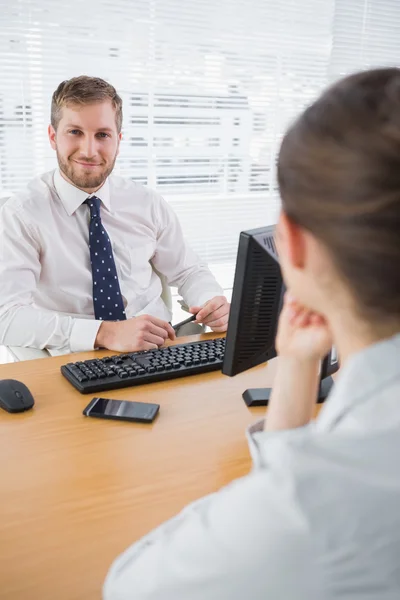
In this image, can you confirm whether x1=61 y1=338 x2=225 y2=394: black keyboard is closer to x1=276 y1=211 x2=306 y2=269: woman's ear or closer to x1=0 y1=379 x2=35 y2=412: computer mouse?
x1=0 y1=379 x2=35 y2=412: computer mouse

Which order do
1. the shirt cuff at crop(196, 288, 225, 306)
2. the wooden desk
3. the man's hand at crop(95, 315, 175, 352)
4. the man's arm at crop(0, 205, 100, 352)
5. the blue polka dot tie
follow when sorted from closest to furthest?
the wooden desk, the man's hand at crop(95, 315, 175, 352), the man's arm at crop(0, 205, 100, 352), the blue polka dot tie, the shirt cuff at crop(196, 288, 225, 306)

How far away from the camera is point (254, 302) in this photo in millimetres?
1167

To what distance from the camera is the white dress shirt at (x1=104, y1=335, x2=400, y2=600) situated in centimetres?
48

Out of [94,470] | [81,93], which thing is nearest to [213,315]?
[94,470]

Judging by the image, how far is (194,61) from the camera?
10.0 ft

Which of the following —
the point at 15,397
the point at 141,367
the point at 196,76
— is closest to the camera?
the point at 15,397

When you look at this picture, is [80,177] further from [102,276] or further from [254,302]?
[254,302]

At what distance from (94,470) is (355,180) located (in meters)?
0.75

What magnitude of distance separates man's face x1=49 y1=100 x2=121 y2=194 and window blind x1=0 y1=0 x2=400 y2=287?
73 centimetres

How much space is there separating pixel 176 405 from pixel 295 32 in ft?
8.74

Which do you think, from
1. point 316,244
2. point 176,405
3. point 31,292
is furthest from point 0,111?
point 316,244

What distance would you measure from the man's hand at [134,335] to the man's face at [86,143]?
2.18 ft

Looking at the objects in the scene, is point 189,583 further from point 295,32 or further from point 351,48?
point 351,48

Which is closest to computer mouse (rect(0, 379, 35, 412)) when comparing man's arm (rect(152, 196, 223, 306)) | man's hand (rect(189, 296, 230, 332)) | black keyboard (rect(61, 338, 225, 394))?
black keyboard (rect(61, 338, 225, 394))
